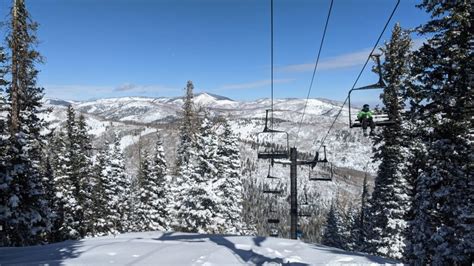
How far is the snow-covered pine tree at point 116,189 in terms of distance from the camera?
36.7 metres

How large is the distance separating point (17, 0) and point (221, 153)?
63.0 feet

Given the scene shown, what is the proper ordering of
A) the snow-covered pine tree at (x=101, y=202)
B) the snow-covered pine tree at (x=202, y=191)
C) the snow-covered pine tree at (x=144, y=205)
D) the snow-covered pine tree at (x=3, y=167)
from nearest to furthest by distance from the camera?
the snow-covered pine tree at (x=3, y=167) → the snow-covered pine tree at (x=202, y=191) → the snow-covered pine tree at (x=101, y=202) → the snow-covered pine tree at (x=144, y=205)

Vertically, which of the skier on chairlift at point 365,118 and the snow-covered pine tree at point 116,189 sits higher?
the skier on chairlift at point 365,118

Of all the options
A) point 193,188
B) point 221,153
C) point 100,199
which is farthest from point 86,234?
point 221,153

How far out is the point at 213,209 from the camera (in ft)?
104

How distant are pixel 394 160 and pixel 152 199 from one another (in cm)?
2425

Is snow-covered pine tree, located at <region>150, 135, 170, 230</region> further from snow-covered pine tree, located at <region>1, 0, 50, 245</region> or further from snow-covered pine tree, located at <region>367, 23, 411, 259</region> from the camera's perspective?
snow-covered pine tree, located at <region>367, 23, 411, 259</region>

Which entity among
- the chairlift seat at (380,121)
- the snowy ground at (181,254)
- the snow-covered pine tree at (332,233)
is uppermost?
the chairlift seat at (380,121)

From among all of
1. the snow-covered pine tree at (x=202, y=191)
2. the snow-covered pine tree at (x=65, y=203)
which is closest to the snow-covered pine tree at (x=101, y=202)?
the snow-covered pine tree at (x=65, y=203)

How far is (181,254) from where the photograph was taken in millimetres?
11086

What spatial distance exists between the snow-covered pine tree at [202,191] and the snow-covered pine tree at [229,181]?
0.64 m

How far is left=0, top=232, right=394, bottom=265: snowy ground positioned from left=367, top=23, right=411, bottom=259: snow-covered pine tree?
14.4m

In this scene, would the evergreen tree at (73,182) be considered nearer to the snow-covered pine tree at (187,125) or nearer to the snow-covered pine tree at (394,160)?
the snow-covered pine tree at (187,125)

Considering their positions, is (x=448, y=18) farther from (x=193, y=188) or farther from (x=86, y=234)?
(x=86, y=234)
